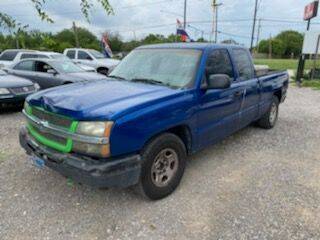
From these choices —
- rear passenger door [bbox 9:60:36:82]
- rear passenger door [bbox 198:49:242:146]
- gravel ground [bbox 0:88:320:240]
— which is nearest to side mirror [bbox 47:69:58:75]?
rear passenger door [bbox 9:60:36:82]

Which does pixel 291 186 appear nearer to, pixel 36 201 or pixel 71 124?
pixel 71 124

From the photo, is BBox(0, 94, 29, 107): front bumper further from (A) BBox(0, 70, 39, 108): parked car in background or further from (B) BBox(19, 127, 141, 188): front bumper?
(B) BBox(19, 127, 141, 188): front bumper

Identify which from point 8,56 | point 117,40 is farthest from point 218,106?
point 117,40

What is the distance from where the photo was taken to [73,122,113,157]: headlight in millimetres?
2818

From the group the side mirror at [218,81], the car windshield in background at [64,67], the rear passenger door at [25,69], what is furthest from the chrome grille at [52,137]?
the rear passenger door at [25,69]

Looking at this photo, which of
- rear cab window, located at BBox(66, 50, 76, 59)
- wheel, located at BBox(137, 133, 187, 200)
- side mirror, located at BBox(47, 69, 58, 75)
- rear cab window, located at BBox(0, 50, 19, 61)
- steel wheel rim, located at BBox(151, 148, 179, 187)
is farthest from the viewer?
rear cab window, located at BBox(66, 50, 76, 59)

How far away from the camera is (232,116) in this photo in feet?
15.2

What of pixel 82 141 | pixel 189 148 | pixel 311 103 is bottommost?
pixel 311 103

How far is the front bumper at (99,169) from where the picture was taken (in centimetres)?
286

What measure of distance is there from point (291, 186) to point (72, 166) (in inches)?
112

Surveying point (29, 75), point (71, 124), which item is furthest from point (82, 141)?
point (29, 75)

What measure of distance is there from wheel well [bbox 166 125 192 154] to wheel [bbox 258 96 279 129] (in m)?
3.02

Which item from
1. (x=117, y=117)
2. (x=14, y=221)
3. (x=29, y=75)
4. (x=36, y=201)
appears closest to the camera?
(x=117, y=117)

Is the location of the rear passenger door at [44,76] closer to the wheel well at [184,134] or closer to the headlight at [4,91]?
the headlight at [4,91]
